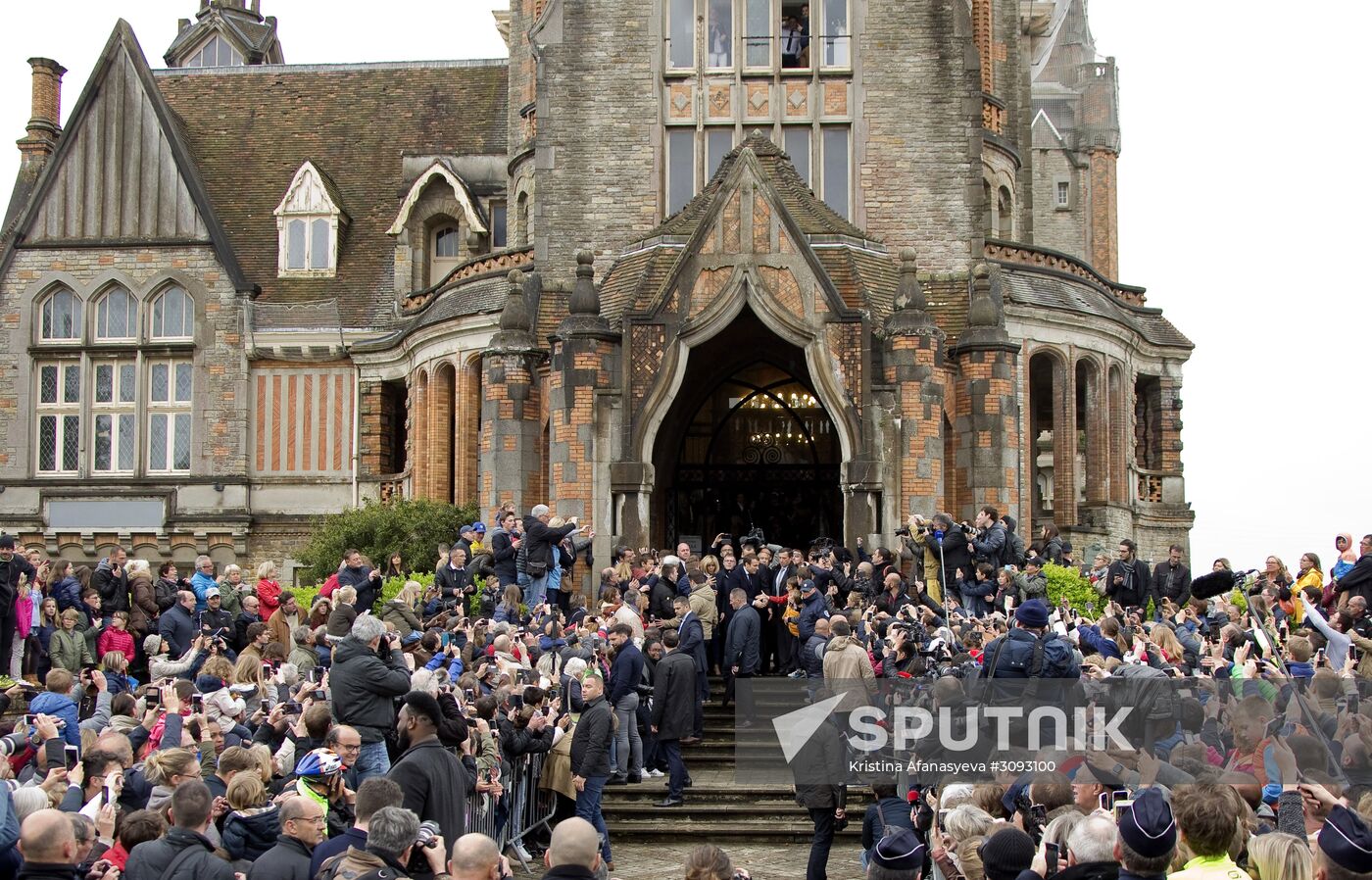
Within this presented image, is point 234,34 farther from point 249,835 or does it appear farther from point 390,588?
point 249,835

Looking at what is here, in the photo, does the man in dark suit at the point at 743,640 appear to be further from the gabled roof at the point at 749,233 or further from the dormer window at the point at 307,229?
the dormer window at the point at 307,229

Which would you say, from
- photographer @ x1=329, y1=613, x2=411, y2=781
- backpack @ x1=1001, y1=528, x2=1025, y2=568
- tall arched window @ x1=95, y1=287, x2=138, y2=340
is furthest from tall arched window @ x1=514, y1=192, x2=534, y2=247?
photographer @ x1=329, y1=613, x2=411, y2=781

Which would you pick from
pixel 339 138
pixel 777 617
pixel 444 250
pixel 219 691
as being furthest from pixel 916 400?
pixel 339 138

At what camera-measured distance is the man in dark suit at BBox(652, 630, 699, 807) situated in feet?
58.6

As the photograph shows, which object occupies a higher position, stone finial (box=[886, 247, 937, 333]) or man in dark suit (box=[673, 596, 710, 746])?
stone finial (box=[886, 247, 937, 333])

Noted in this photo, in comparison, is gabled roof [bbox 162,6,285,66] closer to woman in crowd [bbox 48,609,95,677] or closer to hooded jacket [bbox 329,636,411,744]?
woman in crowd [bbox 48,609,95,677]

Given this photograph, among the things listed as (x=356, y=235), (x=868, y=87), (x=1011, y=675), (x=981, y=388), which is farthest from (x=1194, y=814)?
(x=356, y=235)

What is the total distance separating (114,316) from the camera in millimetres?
38438

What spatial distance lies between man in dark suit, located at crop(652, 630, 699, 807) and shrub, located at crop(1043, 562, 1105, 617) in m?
7.87

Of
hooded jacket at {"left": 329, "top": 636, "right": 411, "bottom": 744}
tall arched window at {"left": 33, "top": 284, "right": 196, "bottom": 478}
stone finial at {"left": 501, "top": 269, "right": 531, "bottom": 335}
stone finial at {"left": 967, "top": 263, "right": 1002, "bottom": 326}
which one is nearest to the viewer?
hooded jacket at {"left": 329, "top": 636, "right": 411, "bottom": 744}

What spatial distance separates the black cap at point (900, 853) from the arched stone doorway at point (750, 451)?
19596mm

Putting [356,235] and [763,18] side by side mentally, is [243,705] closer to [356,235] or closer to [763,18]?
[763,18]

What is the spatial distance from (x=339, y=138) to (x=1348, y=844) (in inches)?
1469

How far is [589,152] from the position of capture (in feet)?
104
